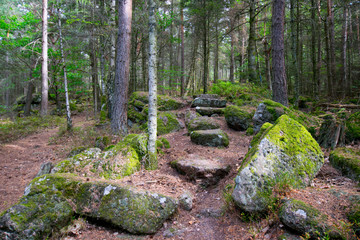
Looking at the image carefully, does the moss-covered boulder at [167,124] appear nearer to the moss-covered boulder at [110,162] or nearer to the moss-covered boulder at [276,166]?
the moss-covered boulder at [110,162]

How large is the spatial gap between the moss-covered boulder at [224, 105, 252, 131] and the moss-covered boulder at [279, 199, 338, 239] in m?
5.31

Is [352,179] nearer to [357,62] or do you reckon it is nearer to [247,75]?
[247,75]

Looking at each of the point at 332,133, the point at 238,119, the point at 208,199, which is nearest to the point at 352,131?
the point at 332,133

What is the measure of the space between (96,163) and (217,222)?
3.19 m

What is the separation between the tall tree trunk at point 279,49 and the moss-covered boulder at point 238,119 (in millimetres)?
1648

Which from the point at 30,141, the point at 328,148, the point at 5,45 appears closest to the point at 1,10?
the point at 5,45

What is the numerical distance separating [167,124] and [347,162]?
260 inches

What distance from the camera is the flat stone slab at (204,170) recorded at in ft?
15.4

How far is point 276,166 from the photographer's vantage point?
3.47m

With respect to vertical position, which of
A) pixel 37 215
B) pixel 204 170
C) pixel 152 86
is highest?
pixel 152 86

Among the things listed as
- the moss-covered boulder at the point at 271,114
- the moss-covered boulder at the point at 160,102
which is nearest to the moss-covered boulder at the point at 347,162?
the moss-covered boulder at the point at 271,114

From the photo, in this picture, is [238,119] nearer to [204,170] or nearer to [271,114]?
[271,114]

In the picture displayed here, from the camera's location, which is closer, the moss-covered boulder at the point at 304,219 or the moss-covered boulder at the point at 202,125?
the moss-covered boulder at the point at 304,219

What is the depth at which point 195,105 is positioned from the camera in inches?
439
